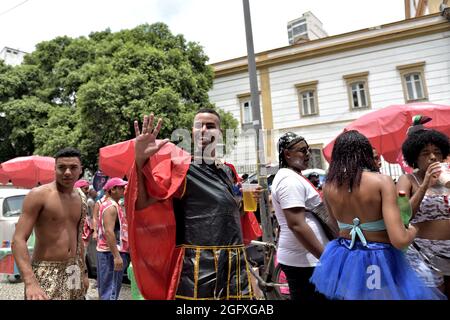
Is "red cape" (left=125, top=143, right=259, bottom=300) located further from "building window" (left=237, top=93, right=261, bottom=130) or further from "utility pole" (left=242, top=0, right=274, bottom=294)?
"building window" (left=237, top=93, right=261, bottom=130)

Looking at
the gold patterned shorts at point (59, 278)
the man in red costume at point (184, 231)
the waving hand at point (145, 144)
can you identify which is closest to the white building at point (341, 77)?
the gold patterned shorts at point (59, 278)

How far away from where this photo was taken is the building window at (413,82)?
56.2 feet

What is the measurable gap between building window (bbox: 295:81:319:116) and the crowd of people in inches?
668

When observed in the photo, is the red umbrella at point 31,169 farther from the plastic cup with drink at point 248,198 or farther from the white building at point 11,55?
the white building at point 11,55

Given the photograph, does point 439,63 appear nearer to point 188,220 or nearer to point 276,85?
point 276,85

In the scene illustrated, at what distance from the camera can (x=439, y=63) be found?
55.3 feet

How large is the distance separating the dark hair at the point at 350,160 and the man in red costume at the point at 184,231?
684 millimetres

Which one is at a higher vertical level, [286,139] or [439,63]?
[439,63]

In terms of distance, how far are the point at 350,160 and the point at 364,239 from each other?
1.53 feet

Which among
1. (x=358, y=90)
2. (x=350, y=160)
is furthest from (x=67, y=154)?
(x=358, y=90)

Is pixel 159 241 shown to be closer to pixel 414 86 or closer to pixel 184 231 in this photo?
pixel 184 231

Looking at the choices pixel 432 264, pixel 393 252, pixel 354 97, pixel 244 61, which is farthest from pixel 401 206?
pixel 244 61

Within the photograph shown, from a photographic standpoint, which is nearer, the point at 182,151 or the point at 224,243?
the point at 224,243

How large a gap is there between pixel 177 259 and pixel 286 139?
132 cm
